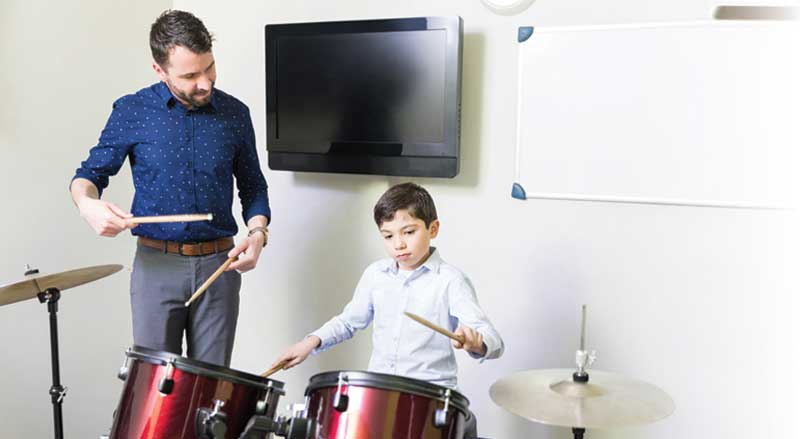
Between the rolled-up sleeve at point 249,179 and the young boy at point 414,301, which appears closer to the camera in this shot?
the young boy at point 414,301

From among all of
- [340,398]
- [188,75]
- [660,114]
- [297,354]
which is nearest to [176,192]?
[188,75]

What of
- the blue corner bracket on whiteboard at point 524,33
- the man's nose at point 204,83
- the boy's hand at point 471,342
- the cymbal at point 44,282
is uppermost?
the blue corner bracket on whiteboard at point 524,33

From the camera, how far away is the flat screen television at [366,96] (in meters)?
2.46

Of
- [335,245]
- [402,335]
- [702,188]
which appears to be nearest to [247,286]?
[335,245]

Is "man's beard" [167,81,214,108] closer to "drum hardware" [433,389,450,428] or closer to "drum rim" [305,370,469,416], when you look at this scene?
"drum rim" [305,370,469,416]

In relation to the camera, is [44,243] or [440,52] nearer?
[440,52]

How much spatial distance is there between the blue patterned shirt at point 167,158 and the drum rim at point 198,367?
46cm

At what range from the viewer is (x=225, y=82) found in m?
3.03

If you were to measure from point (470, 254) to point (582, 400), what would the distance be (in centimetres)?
91

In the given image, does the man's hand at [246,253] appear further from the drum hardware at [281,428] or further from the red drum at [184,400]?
the drum hardware at [281,428]

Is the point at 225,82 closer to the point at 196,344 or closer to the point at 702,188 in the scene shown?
the point at 196,344

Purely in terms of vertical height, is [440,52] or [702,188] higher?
[440,52]

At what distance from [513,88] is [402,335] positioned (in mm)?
953

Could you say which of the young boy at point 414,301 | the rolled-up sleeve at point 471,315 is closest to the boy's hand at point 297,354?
the young boy at point 414,301
